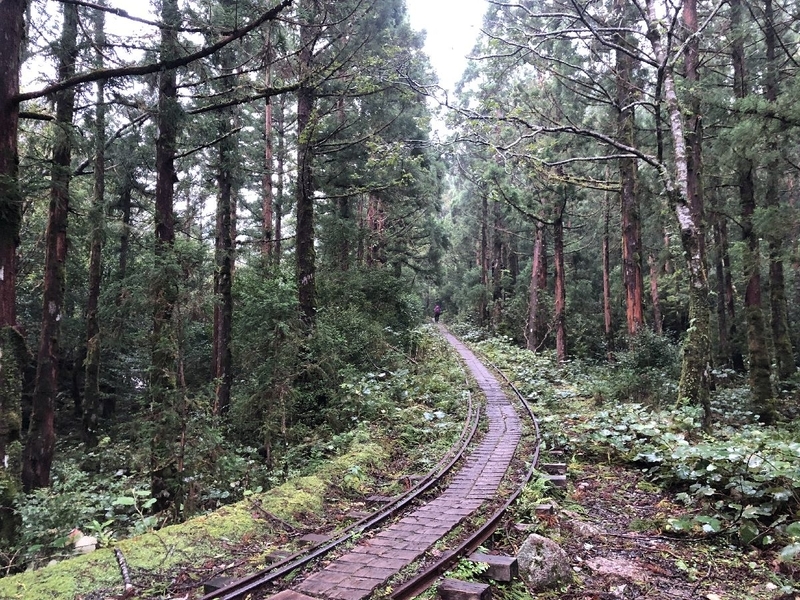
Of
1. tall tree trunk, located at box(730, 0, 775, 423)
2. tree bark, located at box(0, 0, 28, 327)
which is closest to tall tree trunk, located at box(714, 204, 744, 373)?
tall tree trunk, located at box(730, 0, 775, 423)

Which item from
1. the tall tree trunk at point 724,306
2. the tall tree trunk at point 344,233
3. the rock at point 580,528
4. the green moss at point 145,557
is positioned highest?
the tall tree trunk at point 344,233

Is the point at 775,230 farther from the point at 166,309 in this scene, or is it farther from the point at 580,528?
the point at 166,309

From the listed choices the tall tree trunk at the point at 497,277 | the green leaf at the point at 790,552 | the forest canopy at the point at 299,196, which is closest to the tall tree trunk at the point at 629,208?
the forest canopy at the point at 299,196

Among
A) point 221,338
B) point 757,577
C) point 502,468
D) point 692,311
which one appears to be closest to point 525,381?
point 692,311

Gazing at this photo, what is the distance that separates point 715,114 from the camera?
1429 centimetres

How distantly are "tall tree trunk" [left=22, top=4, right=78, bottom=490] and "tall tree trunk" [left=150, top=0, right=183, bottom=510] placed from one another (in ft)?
5.91

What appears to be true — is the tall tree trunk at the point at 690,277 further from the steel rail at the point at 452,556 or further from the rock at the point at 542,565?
the rock at the point at 542,565

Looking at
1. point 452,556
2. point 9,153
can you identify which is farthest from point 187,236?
point 452,556

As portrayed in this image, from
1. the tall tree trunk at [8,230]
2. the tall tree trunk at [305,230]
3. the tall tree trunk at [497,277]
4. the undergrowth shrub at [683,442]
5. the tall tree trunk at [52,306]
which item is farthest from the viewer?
the tall tree trunk at [497,277]

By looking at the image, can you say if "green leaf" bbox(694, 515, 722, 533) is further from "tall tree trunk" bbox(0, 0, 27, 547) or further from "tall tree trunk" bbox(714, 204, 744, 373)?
"tall tree trunk" bbox(714, 204, 744, 373)

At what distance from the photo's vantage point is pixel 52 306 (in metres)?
10.8

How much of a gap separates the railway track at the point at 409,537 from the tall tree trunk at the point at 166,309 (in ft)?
10.8

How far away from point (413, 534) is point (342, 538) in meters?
0.81

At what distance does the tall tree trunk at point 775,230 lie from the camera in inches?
484
